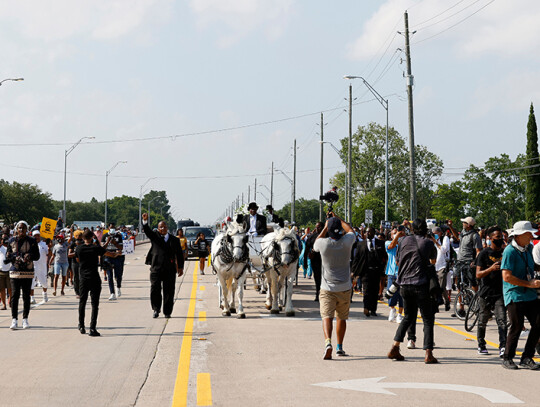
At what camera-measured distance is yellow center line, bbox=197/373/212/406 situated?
7.94 meters

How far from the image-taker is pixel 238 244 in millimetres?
15992

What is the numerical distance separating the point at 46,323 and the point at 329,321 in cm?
703

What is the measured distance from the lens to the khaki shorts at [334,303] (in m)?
10.9

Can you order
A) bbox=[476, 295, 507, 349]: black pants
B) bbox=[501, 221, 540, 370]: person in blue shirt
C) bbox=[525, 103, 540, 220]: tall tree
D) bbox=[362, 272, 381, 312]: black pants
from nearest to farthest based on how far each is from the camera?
bbox=[501, 221, 540, 370]: person in blue shirt → bbox=[476, 295, 507, 349]: black pants → bbox=[362, 272, 381, 312]: black pants → bbox=[525, 103, 540, 220]: tall tree

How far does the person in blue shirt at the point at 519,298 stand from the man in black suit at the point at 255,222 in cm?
906

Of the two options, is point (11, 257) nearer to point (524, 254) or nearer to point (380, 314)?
point (380, 314)

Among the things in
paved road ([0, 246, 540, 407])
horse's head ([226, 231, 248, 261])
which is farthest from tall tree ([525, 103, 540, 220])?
horse's head ([226, 231, 248, 261])

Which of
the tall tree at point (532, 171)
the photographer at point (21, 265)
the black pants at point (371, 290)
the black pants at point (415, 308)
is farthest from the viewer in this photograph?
the tall tree at point (532, 171)

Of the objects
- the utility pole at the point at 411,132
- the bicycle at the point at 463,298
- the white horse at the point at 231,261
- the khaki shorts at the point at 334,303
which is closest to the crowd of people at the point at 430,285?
the khaki shorts at the point at 334,303

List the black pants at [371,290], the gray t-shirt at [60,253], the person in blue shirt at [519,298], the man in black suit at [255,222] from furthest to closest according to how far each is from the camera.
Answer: the gray t-shirt at [60,253] → the man in black suit at [255,222] → the black pants at [371,290] → the person in blue shirt at [519,298]

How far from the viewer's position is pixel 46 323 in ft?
50.9

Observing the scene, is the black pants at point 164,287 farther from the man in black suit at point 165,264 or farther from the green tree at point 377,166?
the green tree at point 377,166

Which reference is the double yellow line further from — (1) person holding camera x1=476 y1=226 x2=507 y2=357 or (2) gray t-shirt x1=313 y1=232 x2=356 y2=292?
(1) person holding camera x1=476 y1=226 x2=507 y2=357

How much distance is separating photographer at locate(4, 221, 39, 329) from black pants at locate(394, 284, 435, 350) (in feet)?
23.8
